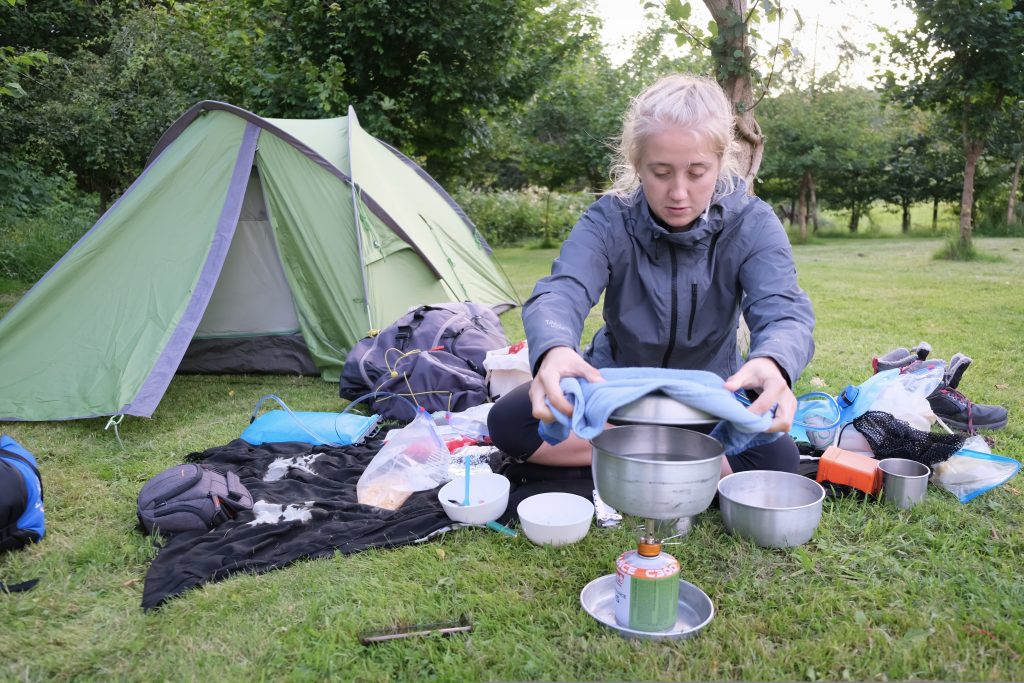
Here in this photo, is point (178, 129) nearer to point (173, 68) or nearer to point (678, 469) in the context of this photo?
point (678, 469)

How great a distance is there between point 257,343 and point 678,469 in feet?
13.6

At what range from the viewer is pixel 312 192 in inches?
191

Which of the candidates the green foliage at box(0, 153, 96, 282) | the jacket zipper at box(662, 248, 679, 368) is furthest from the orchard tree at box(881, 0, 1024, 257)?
the green foliage at box(0, 153, 96, 282)

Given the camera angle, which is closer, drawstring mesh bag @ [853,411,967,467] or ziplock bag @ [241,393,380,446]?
drawstring mesh bag @ [853,411,967,467]

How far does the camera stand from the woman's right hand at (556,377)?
151 cm

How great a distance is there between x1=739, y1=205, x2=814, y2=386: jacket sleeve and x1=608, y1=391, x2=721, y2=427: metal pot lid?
0.30 meters

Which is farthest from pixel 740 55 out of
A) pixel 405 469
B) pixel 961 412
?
pixel 405 469

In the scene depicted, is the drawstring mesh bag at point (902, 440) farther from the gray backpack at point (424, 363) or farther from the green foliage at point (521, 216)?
the green foliage at point (521, 216)

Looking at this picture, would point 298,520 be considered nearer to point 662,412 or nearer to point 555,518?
point 555,518

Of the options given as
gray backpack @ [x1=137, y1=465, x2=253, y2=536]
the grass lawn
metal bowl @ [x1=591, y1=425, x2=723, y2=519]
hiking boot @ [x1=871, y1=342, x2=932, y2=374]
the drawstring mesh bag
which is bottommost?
the grass lawn

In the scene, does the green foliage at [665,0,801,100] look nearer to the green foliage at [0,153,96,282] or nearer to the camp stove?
the camp stove

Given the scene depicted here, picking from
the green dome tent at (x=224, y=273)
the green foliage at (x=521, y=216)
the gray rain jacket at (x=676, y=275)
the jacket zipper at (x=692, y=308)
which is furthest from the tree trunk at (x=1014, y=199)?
the jacket zipper at (x=692, y=308)

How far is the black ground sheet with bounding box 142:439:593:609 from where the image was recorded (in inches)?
90.5

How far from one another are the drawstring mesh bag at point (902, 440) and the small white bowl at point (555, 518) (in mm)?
1230
